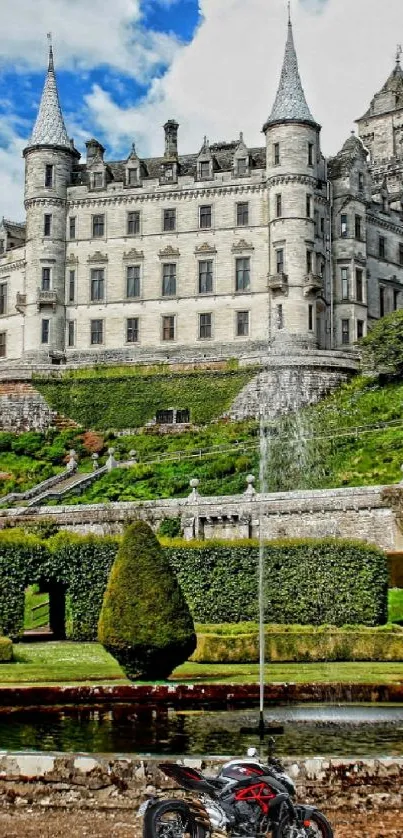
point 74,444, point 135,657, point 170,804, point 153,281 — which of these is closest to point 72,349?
point 153,281

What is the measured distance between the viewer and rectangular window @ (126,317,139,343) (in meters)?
71.2

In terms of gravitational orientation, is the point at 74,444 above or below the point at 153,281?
below

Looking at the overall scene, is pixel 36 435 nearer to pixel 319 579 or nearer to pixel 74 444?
pixel 74 444

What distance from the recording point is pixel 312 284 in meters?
67.3

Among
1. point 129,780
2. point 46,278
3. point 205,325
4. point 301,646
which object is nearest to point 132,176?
point 46,278

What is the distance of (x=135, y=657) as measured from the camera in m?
22.1

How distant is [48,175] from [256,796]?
6590 cm

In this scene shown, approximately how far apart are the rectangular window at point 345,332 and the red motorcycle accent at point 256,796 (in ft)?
200

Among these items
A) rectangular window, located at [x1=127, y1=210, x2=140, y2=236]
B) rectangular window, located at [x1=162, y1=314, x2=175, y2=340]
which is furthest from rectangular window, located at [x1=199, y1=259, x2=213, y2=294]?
rectangular window, located at [x1=127, y1=210, x2=140, y2=236]

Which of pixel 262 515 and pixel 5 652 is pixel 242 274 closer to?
pixel 262 515

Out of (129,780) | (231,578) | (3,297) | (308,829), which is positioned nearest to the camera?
(308,829)

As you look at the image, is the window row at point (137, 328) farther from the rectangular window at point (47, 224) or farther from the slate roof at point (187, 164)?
the slate roof at point (187, 164)

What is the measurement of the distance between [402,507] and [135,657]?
18.9 m

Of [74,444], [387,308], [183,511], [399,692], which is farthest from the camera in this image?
[387,308]
